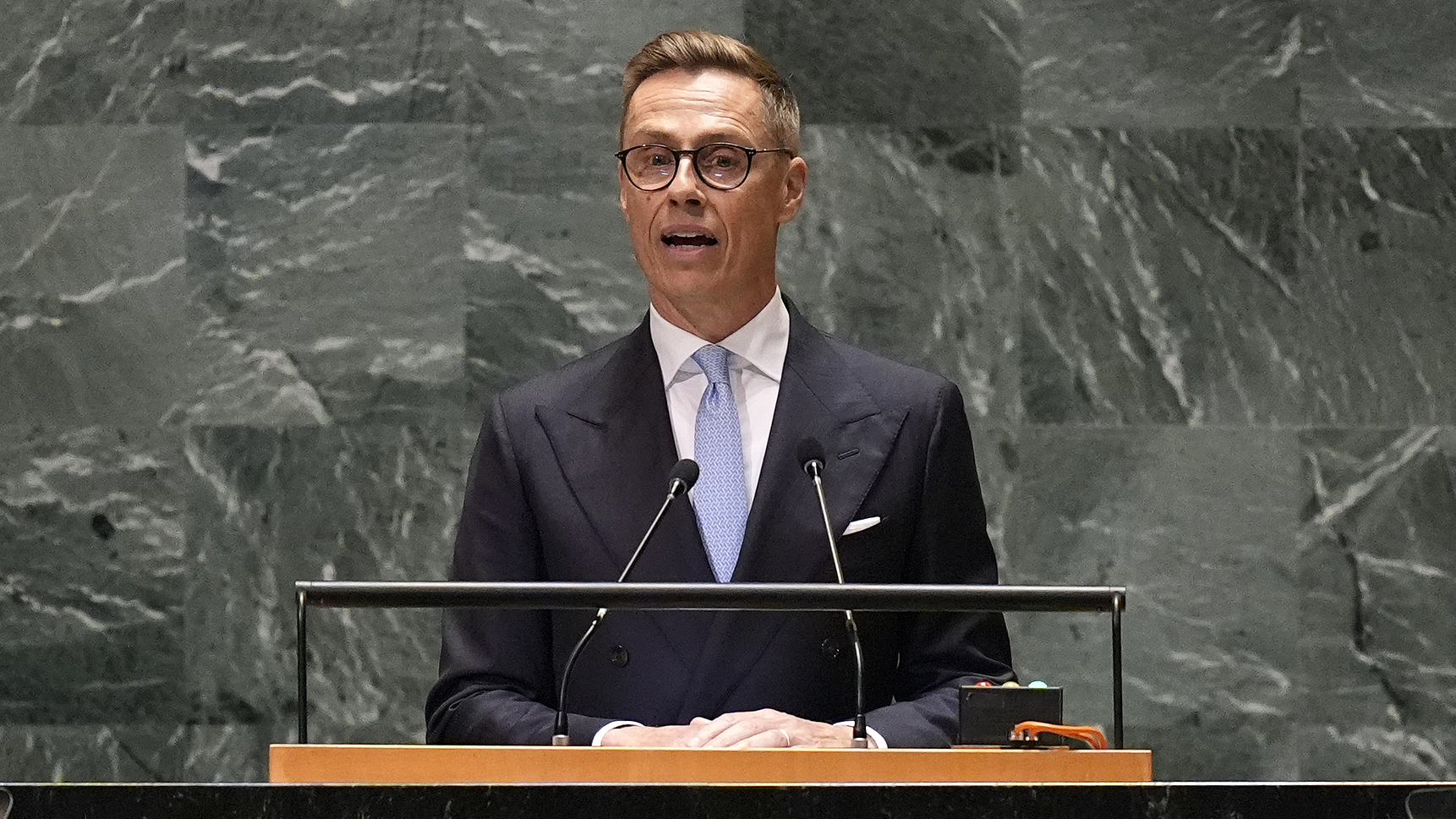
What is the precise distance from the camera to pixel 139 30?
479 centimetres

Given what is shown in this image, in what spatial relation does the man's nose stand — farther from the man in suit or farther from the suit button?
the suit button

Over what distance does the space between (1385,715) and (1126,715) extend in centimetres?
67

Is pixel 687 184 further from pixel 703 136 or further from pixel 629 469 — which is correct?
pixel 629 469

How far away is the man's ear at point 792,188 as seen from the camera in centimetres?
341

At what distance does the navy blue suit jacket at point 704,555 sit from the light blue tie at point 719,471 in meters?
0.05

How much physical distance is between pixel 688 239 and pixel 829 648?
0.76m

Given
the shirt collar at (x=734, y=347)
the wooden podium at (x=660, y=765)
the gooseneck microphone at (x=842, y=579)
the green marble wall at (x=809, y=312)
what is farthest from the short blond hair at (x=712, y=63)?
the wooden podium at (x=660, y=765)

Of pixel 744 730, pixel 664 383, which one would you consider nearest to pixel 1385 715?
pixel 664 383

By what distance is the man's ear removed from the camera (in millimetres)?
3414

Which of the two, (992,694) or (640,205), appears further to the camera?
(640,205)

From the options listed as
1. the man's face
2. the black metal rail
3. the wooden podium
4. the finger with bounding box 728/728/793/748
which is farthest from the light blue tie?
the wooden podium

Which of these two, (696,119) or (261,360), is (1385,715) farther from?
(261,360)

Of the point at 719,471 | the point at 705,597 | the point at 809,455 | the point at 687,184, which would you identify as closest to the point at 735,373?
the point at 719,471

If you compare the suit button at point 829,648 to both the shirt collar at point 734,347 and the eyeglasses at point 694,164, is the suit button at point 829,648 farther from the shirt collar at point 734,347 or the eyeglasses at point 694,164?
the eyeglasses at point 694,164
